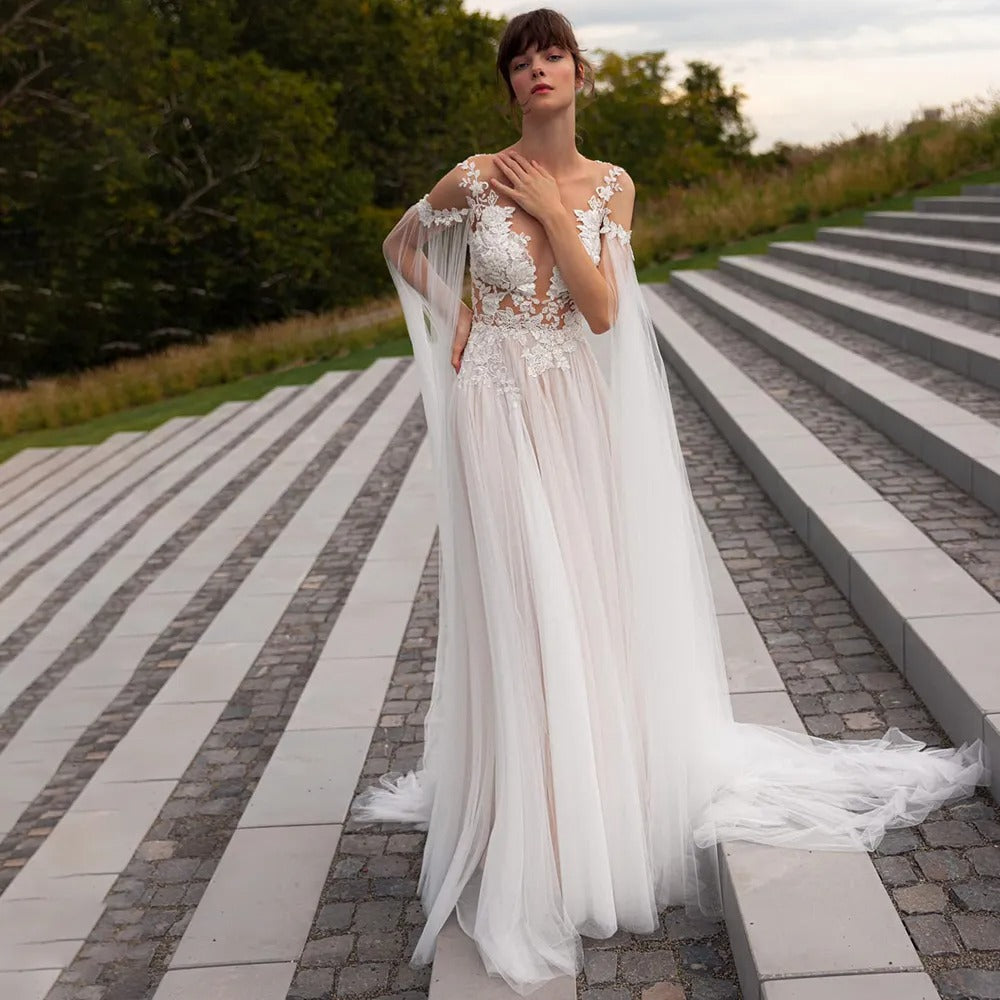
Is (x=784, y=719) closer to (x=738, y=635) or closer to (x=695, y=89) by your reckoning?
(x=738, y=635)

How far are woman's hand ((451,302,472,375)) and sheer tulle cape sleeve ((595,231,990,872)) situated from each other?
0.38 meters

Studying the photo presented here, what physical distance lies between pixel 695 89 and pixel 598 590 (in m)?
55.8

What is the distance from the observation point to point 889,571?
208 inches

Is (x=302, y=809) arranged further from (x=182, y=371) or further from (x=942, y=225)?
(x=182, y=371)

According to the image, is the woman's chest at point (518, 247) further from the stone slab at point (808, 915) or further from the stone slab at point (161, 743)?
the stone slab at point (161, 743)

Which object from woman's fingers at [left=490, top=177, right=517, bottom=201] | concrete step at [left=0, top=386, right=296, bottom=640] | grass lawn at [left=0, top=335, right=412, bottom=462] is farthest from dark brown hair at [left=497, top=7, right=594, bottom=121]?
grass lawn at [left=0, top=335, right=412, bottom=462]

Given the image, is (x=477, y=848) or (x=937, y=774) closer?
(x=477, y=848)

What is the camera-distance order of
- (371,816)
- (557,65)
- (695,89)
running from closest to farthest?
(557,65), (371,816), (695,89)

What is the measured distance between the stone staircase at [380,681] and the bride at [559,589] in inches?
6.5

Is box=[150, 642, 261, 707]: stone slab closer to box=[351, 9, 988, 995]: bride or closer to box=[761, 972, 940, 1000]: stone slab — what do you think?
box=[351, 9, 988, 995]: bride

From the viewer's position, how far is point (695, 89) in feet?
182

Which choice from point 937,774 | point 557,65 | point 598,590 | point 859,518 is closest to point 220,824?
point 598,590

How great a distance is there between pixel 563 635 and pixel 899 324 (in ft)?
25.4

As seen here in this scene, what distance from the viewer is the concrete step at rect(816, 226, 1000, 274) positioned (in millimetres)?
12132
